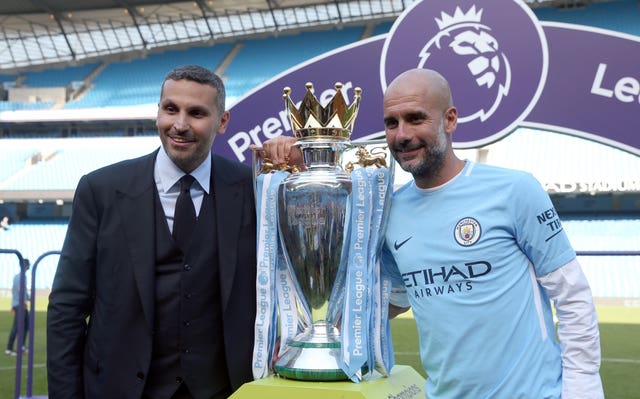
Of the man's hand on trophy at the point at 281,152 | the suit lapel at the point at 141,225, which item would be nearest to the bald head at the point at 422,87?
the man's hand on trophy at the point at 281,152

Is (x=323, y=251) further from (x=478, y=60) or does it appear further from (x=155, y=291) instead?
(x=478, y=60)

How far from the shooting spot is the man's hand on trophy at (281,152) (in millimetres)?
1933

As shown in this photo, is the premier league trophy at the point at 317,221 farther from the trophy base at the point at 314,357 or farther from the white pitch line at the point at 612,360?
the white pitch line at the point at 612,360

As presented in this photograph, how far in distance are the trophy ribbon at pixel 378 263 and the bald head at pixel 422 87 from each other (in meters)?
0.22

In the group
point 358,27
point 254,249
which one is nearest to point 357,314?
point 254,249

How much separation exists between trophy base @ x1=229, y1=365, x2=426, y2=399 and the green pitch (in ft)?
15.9

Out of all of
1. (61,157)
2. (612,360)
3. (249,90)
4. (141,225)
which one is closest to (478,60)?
(141,225)

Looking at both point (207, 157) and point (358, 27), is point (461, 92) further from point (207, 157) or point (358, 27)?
point (358, 27)

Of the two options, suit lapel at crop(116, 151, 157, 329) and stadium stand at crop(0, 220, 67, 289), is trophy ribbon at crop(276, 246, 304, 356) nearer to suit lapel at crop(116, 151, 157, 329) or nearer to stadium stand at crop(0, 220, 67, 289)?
suit lapel at crop(116, 151, 157, 329)

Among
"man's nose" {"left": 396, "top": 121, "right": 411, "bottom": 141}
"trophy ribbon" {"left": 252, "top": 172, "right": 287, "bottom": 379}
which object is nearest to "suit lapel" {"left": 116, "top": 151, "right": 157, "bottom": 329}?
"trophy ribbon" {"left": 252, "top": 172, "right": 287, "bottom": 379}

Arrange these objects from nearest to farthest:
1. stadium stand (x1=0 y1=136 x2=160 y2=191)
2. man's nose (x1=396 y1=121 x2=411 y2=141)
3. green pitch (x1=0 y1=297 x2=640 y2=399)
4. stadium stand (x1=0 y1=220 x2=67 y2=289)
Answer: man's nose (x1=396 y1=121 x2=411 y2=141) → green pitch (x1=0 y1=297 x2=640 y2=399) → stadium stand (x1=0 y1=220 x2=67 y2=289) → stadium stand (x1=0 y1=136 x2=160 y2=191)

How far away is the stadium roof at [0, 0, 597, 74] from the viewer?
73.3 feet

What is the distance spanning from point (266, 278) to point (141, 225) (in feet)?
1.18

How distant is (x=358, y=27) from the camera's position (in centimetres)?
2258
